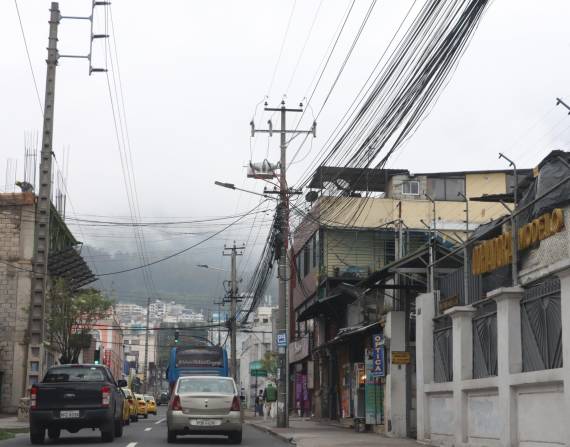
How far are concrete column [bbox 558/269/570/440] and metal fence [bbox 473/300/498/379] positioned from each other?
3.39 metres

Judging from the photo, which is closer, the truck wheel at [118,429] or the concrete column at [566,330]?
the concrete column at [566,330]

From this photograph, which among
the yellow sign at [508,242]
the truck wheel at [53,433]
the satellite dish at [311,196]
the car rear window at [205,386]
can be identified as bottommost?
the truck wheel at [53,433]

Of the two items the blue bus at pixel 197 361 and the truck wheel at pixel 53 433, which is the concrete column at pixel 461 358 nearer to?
the truck wheel at pixel 53 433

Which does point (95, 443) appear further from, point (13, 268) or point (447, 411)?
point (13, 268)

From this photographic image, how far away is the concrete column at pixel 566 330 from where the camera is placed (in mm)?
11656

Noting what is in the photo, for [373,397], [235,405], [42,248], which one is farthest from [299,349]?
[235,405]

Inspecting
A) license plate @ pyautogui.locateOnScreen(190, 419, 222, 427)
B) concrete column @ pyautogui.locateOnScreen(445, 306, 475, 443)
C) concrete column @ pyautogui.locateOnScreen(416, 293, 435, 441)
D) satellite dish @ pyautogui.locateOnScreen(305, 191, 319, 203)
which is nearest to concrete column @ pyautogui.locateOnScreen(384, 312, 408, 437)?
concrete column @ pyautogui.locateOnScreen(416, 293, 435, 441)

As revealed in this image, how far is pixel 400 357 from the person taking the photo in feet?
76.4

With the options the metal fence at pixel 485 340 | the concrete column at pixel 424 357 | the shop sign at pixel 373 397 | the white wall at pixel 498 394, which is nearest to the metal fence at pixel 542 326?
the white wall at pixel 498 394

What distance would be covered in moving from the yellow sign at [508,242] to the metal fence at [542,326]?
2.94 feet

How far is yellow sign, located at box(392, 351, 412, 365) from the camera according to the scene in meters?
23.3

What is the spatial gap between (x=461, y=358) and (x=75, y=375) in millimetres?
8245

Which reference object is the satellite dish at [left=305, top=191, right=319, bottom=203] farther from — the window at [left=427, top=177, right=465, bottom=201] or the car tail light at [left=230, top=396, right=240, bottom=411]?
the car tail light at [left=230, top=396, right=240, bottom=411]

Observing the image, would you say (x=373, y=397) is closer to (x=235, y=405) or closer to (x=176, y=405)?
(x=235, y=405)
